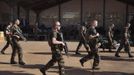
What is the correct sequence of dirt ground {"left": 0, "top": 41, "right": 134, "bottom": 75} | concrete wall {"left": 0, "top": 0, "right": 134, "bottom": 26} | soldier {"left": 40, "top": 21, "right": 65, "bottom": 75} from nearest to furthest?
soldier {"left": 40, "top": 21, "right": 65, "bottom": 75} → dirt ground {"left": 0, "top": 41, "right": 134, "bottom": 75} → concrete wall {"left": 0, "top": 0, "right": 134, "bottom": 26}

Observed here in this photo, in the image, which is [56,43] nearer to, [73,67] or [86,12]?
[73,67]

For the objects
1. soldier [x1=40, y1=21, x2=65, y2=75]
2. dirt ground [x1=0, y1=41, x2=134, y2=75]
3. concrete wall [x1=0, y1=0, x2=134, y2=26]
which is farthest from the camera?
concrete wall [x1=0, y1=0, x2=134, y2=26]

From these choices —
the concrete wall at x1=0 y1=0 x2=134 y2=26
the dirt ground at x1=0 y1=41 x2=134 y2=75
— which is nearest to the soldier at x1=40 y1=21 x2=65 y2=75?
the dirt ground at x1=0 y1=41 x2=134 y2=75

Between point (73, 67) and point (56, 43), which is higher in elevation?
point (56, 43)

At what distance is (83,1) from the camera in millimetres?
42781

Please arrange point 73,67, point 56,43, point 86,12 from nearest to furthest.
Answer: point 56,43 < point 73,67 < point 86,12

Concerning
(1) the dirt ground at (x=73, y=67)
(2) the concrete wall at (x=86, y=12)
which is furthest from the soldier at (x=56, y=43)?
(2) the concrete wall at (x=86, y=12)

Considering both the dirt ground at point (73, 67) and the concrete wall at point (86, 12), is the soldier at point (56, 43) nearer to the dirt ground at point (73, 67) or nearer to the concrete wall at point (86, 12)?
the dirt ground at point (73, 67)

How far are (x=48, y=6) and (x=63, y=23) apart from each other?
213 centimetres

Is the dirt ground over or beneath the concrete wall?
beneath

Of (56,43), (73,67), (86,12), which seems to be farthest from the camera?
(86,12)

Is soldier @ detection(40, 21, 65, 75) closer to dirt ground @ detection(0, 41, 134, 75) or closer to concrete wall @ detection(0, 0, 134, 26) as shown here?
dirt ground @ detection(0, 41, 134, 75)

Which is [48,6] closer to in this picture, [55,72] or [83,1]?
[83,1]

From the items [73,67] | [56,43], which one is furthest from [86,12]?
[56,43]
